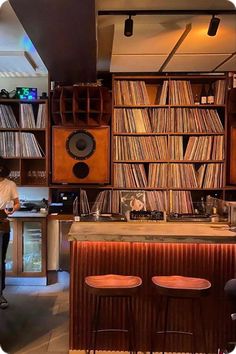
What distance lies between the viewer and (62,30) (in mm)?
2691

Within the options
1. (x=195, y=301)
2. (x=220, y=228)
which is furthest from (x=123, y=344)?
(x=220, y=228)

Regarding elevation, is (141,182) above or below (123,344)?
above

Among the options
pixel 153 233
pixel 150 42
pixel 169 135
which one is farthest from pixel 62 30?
pixel 169 135

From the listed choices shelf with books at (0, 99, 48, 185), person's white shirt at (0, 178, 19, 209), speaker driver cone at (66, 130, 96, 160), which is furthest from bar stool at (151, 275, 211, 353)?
shelf with books at (0, 99, 48, 185)

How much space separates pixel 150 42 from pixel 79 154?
159cm

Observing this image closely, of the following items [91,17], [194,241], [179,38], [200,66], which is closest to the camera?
[91,17]

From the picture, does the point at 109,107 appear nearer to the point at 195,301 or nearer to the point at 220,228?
the point at 220,228

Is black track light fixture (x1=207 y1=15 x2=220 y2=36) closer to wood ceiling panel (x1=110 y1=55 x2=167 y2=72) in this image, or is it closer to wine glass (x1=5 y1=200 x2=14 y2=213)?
wood ceiling panel (x1=110 y1=55 x2=167 y2=72)

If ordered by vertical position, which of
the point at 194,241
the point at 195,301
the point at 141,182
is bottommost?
the point at 195,301

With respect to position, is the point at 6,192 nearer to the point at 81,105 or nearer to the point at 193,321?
the point at 81,105

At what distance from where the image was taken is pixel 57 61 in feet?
11.6

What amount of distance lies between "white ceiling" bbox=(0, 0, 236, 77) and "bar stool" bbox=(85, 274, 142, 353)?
186 centimetres

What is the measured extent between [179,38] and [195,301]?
2156 millimetres

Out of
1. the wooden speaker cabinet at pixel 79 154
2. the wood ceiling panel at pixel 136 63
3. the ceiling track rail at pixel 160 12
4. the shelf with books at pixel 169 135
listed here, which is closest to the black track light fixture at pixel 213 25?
the ceiling track rail at pixel 160 12
